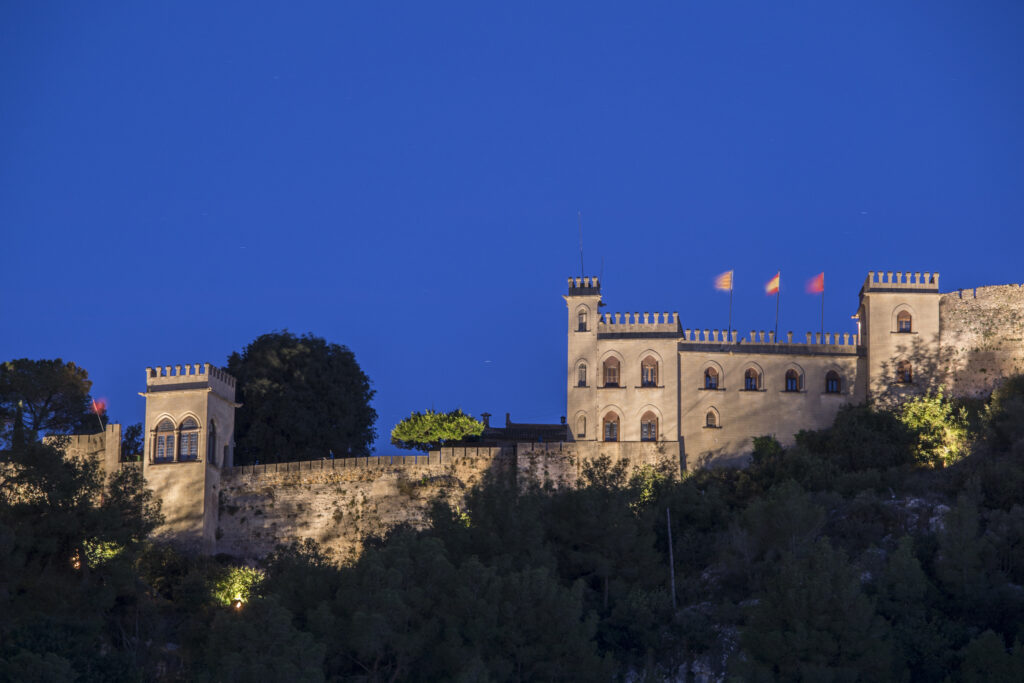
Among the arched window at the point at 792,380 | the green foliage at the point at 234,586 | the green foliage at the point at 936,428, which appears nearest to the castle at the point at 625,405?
the arched window at the point at 792,380

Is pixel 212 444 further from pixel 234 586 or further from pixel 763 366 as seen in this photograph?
pixel 763 366

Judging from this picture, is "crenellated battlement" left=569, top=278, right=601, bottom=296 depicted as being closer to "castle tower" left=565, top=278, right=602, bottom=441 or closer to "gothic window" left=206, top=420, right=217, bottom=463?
Answer: "castle tower" left=565, top=278, right=602, bottom=441

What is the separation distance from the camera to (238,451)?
181ft

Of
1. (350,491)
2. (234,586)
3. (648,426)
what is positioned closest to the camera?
(234,586)

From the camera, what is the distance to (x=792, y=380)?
54.8m

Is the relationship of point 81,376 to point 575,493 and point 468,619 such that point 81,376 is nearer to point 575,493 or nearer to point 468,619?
point 575,493

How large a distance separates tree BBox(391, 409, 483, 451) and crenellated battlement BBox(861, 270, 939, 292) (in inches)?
588

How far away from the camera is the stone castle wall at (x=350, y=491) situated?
5106cm

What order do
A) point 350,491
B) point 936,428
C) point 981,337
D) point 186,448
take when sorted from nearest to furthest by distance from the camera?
point 186,448
point 350,491
point 936,428
point 981,337

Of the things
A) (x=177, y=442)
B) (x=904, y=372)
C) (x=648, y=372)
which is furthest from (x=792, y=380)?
(x=177, y=442)

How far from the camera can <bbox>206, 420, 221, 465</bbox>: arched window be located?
50.8 metres

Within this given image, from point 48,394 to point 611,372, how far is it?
70.5 ft

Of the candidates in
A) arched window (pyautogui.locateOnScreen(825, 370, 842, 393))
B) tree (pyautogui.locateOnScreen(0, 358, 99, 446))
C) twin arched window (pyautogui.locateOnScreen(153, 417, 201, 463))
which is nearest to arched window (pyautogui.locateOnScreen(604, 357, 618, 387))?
arched window (pyautogui.locateOnScreen(825, 370, 842, 393))

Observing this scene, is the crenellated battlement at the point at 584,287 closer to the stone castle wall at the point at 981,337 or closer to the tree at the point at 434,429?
the tree at the point at 434,429
